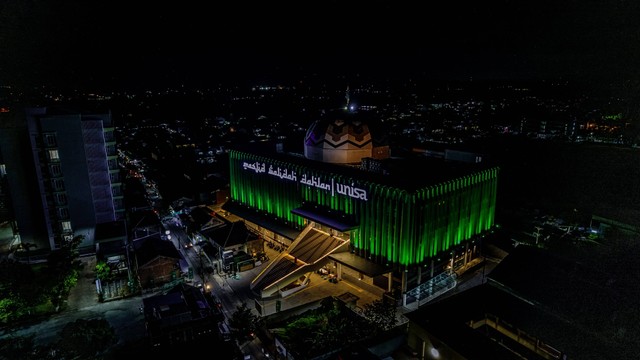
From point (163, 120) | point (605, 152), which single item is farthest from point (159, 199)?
point (163, 120)

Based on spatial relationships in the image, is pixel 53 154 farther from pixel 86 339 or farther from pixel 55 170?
pixel 86 339

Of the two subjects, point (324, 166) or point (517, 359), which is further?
point (324, 166)

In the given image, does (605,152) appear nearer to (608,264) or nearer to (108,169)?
(608,264)

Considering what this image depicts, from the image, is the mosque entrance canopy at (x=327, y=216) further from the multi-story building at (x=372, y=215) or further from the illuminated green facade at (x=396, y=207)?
the illuminated green facade at (x=396, y=207)

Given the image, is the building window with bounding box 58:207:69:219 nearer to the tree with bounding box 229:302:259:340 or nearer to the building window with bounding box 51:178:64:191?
the building window with bounding box 51:178:64:191

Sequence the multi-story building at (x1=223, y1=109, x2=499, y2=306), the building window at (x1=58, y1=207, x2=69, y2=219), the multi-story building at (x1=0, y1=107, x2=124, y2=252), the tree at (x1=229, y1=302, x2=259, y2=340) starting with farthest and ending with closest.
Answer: the building window at (x1=58, y1=207, x2=69, y2=219), the multi-story building at (x1=0, y1=107, x2=124, y2=252), the multi-story building at (x1=223, y1=109, x2=499, y2=306), the tree at (x1=229, y1=302, x2=259, y2=340)

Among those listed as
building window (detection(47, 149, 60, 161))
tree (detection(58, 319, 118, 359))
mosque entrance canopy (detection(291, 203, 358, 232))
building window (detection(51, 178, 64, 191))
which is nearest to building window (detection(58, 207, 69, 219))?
building window (detection(51, 178, 64, 191))

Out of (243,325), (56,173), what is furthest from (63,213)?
(243,325)

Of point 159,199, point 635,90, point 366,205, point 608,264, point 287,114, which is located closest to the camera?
point 608,264
